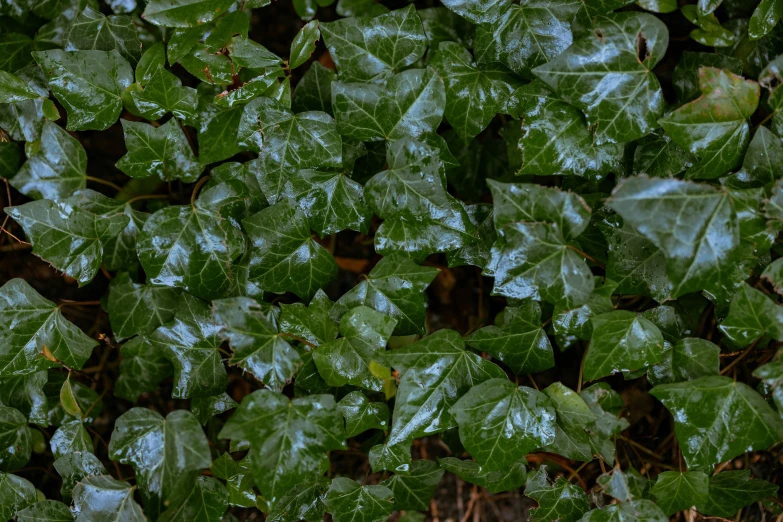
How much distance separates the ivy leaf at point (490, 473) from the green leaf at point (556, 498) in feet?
0.12

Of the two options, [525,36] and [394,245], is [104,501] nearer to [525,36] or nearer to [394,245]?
[394,245]

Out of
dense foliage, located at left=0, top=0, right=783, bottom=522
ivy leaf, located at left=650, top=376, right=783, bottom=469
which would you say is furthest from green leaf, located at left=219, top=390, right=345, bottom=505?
ivy leaf, located at left=650, top=376, right=783, bottom=469

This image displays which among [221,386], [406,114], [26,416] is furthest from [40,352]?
[406,114]

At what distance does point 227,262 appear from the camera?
104cm

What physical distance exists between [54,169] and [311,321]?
620 millimetres

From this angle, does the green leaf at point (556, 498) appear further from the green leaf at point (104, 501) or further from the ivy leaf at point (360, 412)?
the green leaf at point (104, 501)

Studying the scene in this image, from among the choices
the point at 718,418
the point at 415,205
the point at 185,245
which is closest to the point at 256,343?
the point at 185,245

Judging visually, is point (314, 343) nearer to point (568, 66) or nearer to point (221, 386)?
point (221, 386)

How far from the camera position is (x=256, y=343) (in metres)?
0.95

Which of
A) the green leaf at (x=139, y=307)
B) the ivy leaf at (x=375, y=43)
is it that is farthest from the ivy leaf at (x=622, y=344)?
the green leaf at (x=139, y=307)

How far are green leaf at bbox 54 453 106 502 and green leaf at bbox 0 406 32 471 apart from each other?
0.38 ft

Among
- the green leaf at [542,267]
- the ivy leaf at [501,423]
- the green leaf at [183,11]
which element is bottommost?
the ivy leaf at [501,423]

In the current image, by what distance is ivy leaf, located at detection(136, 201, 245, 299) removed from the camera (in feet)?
3.38

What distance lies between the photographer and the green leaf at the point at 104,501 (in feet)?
3.39
